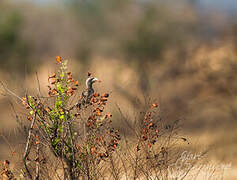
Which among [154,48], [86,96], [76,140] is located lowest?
[76,140]

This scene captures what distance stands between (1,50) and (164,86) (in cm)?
324

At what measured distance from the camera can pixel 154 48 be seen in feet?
21.6

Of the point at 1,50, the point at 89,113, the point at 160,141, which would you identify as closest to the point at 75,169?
the point at 89,113

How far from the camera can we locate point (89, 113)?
2418 mm

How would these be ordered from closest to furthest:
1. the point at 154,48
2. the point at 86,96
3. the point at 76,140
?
the point at 86,96
the point at 76,140
the point at 154,48

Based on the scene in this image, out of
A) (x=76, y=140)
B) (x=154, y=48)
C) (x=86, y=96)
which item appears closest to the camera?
(x=86, y=96)

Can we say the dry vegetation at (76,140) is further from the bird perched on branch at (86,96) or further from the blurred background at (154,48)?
the blurred background at (154,48)

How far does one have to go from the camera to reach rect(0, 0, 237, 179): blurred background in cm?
566

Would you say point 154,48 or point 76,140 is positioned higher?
point 154,48

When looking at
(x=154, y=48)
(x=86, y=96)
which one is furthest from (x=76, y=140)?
(x=154, y=48)

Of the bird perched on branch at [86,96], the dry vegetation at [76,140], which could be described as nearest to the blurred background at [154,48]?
the dry vegetation at [76,140]

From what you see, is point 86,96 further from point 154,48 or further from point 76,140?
point 154,48

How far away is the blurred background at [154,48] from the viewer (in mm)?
5664

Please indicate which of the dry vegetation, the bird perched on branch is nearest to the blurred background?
the dry vegetation
